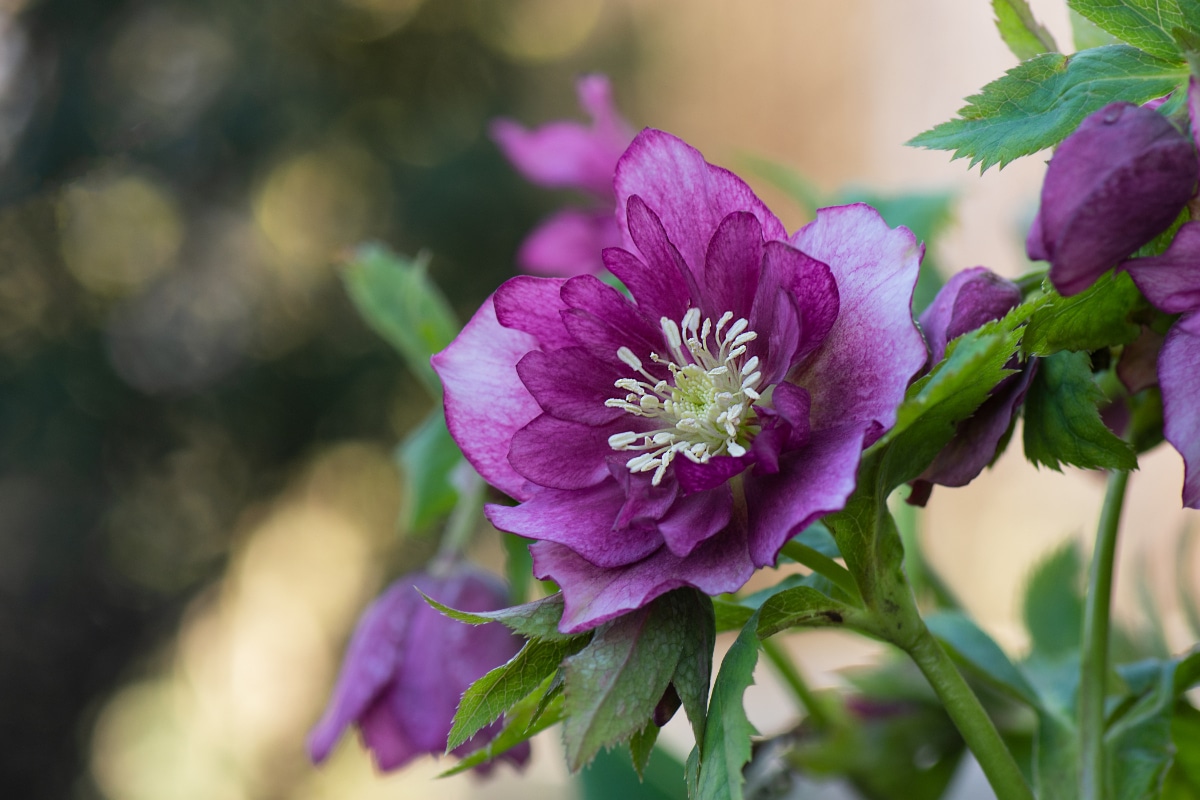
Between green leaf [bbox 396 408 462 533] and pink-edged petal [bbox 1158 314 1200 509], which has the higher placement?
pink-edged petal [bbox 1158 314 1200 509]

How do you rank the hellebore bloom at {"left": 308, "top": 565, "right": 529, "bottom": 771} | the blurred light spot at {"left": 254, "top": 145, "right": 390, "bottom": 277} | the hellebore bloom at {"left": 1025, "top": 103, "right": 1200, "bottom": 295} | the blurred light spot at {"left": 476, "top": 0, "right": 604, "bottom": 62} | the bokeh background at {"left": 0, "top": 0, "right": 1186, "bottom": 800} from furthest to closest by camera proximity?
the blurred light spot at {"left": 476, "top": 0, "right": 604, "bottom": 62} < the blurred light spot at {"left": 254, "top": 145, "right": 390, "bottom": 277} < the bokeh background at {"left": 0, "top": 0, "right": 1186, "bottom": 800} < the hellebore bloom at {"left": 308, "top": 565, "right": 529, "bottom": 771} < the hellebore bloom at {"left": 1025, "top": 103, "right": 1200, "bottom": 295}

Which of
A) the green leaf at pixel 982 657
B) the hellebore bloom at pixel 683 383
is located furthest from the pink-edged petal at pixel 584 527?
the green leaf at pixel 982 657

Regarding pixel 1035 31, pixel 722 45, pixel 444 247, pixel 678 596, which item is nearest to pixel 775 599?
pixel 678 596

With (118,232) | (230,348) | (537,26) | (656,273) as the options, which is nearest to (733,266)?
(656,273)

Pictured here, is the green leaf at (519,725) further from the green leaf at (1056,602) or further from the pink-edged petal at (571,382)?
the green leaf at (1056,602)

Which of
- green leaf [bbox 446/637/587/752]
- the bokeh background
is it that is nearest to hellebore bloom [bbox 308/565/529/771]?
green leaf [bbox 446/637/587/752]

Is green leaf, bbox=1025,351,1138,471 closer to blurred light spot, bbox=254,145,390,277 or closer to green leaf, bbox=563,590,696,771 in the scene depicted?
green leaf, bbox=563,590,696,771

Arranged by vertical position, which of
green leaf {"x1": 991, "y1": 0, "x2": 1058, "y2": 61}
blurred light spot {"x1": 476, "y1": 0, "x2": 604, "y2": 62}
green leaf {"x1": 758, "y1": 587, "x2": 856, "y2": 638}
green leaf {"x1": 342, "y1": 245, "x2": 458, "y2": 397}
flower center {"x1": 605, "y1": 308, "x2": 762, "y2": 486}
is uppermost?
green leaf {"x1": 991, "y1": 0, "x2": 1058, "y2": 61}
